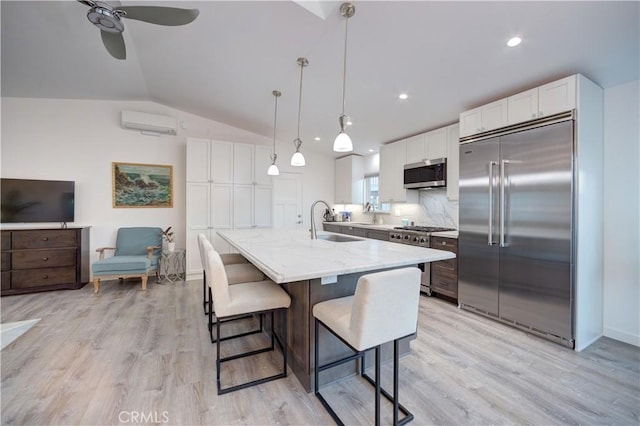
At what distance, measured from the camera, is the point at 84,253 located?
4285 millimetres

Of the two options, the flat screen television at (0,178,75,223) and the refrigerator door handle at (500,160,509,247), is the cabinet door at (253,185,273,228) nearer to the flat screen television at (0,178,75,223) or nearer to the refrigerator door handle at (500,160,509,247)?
the flat screen television at (0,178,75,223)

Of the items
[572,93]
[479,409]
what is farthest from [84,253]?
[572,93]

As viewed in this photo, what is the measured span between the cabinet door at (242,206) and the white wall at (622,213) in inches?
185

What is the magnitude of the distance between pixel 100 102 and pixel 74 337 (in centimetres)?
381

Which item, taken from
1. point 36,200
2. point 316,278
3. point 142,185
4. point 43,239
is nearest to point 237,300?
point 316,278

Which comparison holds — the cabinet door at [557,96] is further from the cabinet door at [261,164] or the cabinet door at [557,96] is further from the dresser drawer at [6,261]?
the dresser drawer at [6,261]

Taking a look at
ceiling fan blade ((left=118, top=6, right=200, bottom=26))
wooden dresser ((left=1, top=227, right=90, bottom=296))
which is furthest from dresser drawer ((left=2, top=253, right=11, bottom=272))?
ceiling fan blade ((left=118, top=6, right=200, bottom=26))

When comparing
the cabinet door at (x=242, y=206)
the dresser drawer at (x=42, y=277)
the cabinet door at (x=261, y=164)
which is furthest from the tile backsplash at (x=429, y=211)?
the dresser drawer at (x=42, y=277)

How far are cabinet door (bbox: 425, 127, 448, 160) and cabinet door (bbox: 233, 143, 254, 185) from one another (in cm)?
302

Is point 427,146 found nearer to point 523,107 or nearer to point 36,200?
point 523,107

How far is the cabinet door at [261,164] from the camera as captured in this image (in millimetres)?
5100

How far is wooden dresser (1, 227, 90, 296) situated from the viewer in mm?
3725

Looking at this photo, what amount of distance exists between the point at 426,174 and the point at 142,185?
470 cm

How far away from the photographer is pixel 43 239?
3.87 meters
